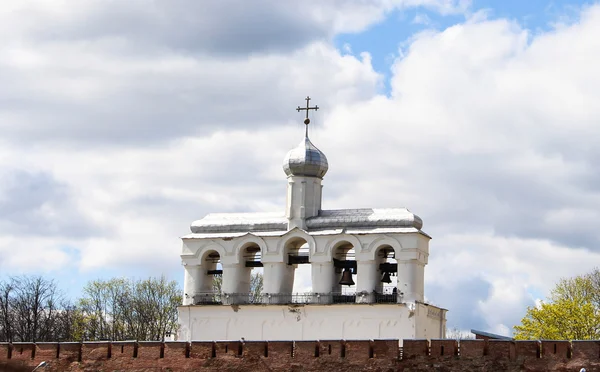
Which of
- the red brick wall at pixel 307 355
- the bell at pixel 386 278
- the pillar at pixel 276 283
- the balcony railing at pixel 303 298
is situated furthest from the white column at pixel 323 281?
the red brick wall at pixel 307 355

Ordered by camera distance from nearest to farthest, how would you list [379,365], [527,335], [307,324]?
[379,365] < [307,324] < [527,335]

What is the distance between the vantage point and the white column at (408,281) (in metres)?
43.1

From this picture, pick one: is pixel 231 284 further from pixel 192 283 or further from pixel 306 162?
pixel 306 162

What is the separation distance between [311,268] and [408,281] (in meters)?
3.33

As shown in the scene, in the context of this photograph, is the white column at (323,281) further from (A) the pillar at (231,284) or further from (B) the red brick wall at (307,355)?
(B) the red brick wall at (307,355)

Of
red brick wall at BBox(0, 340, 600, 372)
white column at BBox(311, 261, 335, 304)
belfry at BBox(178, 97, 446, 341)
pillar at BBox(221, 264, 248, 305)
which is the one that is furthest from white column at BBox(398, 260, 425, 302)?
red brick wall at BBox(0, 340, 600, 372)

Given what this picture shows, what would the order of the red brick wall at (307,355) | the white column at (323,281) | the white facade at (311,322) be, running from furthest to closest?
the white column at (323,281) < the white facade at (311,322) < the red brick wall at (307,355)

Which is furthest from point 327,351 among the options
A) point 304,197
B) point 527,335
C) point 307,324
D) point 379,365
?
point 527,335

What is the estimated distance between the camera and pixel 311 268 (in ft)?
145

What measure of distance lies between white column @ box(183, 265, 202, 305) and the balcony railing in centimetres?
18

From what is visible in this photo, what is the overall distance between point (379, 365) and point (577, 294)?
2953 centimetres

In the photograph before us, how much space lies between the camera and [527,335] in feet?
192

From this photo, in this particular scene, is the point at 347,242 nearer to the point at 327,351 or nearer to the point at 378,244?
the point at 378,244

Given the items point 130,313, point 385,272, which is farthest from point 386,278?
point 130,313
